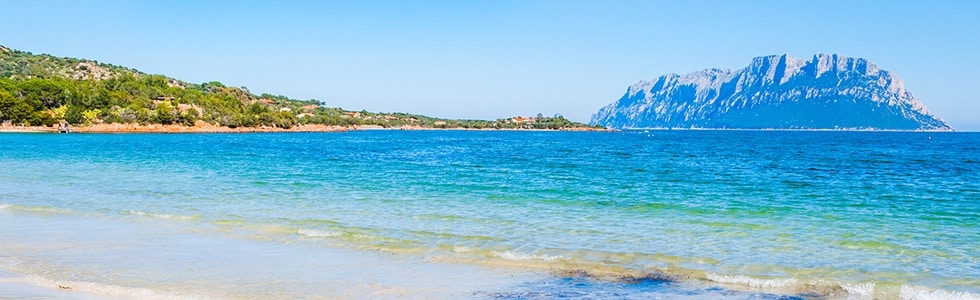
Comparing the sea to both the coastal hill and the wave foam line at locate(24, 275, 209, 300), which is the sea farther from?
the coastal hill

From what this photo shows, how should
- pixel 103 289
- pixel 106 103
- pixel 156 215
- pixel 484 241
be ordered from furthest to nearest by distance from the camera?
pixel 106 103 → pixel 156 215 → pixel 484 241 → pixel 103 289

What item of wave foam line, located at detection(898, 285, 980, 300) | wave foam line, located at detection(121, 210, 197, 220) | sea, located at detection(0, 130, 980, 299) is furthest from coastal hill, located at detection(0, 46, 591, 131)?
wave foam line, located at detection(898, 285, 980, 300)

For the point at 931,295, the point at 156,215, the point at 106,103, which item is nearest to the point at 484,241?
the point at 931,295

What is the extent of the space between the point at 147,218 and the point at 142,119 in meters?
119

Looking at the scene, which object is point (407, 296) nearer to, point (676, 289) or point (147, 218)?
point (676, 289)

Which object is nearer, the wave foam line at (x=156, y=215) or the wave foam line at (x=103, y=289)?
the wave foam line at (x=103, y=289)

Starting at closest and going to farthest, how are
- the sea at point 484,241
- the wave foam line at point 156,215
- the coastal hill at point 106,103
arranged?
the sea at point 484,241 < the wave foam line at point 156,215 < the coastal hill at point 106,103

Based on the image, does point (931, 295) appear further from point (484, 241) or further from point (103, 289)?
point (103, 289)

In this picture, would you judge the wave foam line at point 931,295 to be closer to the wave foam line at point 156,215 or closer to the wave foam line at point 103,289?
the wave foam line at point 103,289

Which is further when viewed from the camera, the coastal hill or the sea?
the coastal hill

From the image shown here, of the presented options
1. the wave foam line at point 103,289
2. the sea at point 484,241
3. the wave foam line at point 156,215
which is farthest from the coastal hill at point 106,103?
the wave foam line at point 103,289

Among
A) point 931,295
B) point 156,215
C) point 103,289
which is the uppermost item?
point 931,295

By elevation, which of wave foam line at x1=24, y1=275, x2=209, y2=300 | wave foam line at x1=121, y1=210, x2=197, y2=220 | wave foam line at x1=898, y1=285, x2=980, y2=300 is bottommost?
wave foam line at x1=121, y1=210, x2=197, y2=220

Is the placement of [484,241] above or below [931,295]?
below
